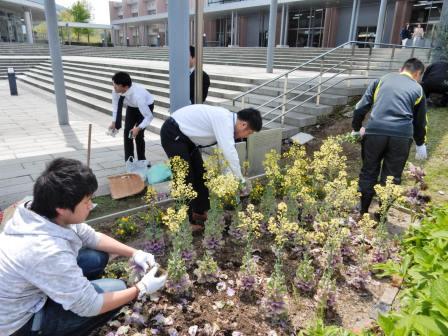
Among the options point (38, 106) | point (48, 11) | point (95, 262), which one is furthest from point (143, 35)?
point (95, 262)

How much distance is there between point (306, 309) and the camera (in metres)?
2.62

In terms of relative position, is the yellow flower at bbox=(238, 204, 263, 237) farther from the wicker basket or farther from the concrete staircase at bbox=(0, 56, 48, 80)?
the concrete staircase at bbox=(0, 56, 48, 80)

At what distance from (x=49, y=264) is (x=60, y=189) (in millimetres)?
360

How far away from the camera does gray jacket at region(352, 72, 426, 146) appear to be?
3580 mm

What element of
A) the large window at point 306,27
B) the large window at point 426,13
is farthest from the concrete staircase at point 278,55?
the large window at point 306,27

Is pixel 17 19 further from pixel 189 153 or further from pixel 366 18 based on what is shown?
pixel 189 153

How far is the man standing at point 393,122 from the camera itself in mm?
3588

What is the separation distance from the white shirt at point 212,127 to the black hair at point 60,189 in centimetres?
158

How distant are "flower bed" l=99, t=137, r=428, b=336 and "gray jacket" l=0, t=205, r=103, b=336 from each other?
0.70 meters

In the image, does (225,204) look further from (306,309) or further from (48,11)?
(48,11)

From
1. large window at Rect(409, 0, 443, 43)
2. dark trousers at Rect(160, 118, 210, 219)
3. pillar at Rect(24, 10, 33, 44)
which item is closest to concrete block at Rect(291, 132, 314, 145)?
dark trousers at Rect(160, 118, 210, 219)

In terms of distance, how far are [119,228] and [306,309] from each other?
2021mm

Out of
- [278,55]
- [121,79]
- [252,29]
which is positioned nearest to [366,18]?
[278,55]

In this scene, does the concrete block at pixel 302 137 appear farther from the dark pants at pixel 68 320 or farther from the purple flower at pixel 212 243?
the dark pants at pixel 68 320
